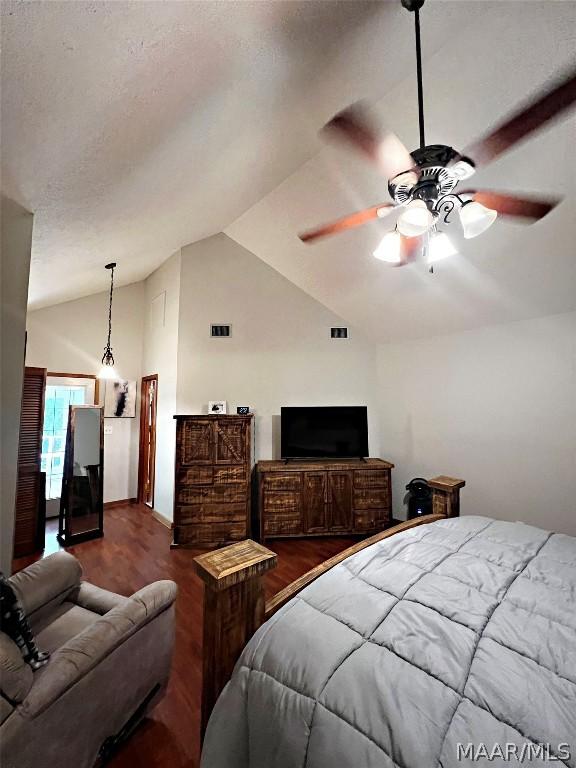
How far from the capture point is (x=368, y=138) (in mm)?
1484

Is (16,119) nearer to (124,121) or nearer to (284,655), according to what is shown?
(124,121)

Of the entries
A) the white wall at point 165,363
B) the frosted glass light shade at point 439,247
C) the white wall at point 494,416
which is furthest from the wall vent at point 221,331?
the frosted glass light shade at point 439,247

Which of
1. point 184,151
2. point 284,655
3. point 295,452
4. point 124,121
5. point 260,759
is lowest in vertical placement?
point 260,759

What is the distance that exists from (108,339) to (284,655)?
4.88 meters

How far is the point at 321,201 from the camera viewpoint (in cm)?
277

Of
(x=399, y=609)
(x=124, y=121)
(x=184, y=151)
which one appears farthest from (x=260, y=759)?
(x=184, y=151)

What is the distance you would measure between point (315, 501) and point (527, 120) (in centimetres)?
345

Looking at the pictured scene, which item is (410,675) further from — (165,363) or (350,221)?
(165,363)

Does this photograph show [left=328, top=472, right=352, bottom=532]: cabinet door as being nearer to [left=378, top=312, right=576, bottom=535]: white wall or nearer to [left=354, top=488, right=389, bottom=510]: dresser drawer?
[left=354, top=488, right=389, bottom=510]: dresser drawer

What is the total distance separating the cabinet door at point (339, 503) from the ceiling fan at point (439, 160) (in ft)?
9.01

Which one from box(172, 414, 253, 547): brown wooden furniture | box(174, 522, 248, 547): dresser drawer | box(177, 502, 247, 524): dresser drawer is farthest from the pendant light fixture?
box(174, 522, 248, 547): dresser drawer

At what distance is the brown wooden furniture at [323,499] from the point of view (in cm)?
363

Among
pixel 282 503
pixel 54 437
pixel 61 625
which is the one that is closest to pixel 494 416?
pixel 282 503

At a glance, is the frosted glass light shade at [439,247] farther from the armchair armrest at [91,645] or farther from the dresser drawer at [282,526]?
the dresser drawer at [282,526]
